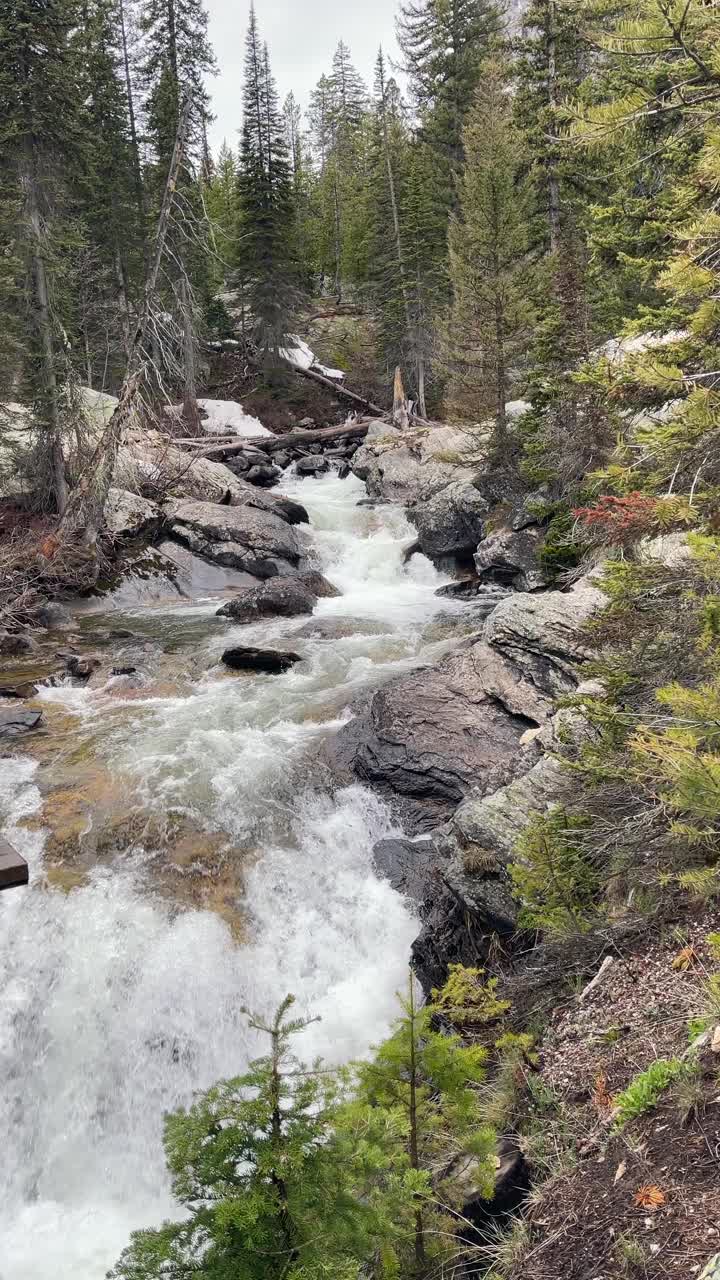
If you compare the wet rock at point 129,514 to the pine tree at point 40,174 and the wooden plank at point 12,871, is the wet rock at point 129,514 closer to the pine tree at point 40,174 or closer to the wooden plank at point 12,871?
the pine tree at point 40,174

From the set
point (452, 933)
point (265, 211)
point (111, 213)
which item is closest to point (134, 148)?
point (111, 213)

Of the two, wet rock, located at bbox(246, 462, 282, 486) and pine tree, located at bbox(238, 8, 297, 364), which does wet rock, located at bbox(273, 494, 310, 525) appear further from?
pine tree, located at bbox(238, 8, 297, 364)

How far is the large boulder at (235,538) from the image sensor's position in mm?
20562

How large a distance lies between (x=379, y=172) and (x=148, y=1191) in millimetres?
42591

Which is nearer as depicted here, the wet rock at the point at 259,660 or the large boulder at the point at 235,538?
the wet rock at the point at 259,660

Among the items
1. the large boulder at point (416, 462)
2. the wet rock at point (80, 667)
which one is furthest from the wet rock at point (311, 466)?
the wet rock at point (80, 667)

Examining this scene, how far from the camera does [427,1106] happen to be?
3.81m

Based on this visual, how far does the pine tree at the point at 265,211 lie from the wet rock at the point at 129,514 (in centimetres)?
2055

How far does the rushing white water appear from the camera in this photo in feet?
19.1

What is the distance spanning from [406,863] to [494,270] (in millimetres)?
19787

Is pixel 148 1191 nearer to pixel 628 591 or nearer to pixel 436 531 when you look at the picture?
pixel 628 591

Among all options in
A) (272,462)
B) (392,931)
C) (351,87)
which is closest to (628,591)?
(392,931)

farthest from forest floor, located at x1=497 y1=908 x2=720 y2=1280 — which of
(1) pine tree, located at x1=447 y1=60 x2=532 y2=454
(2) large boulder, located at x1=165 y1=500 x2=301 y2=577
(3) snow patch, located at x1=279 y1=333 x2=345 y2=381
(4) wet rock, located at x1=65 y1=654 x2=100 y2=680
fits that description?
(3) snow patch, located at x1=279 y1=333 x2=345 y2=381

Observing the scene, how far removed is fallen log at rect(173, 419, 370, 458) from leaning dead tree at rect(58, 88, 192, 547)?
37.1 feet
